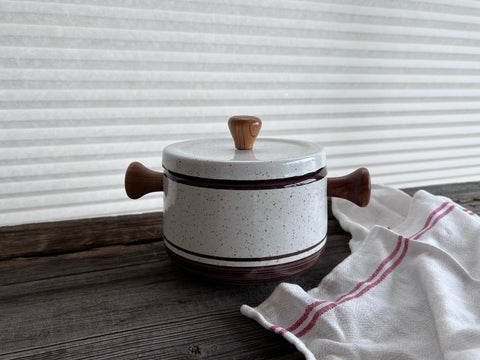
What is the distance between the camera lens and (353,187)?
1.76 feet

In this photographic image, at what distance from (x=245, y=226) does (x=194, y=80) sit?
78cm

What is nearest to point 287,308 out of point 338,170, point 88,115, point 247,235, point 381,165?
point 247,235

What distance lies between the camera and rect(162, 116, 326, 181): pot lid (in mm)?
444

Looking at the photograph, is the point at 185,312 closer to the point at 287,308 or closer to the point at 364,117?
the point at 287,308

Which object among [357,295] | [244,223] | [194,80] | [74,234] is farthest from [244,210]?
[194,80]

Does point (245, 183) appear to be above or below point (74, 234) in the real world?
above

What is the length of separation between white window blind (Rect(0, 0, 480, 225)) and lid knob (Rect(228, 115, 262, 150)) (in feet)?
2.19

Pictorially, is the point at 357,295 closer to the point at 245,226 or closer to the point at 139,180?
the point at 245,226

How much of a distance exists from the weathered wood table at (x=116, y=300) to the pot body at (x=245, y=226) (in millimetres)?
38

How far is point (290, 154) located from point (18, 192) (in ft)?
2.86

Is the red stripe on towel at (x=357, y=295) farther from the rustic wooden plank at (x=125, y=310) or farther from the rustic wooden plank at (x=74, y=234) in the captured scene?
the rustic wooden plank at (x=74, y=234)

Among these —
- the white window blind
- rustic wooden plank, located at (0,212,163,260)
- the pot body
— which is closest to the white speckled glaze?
the pot body

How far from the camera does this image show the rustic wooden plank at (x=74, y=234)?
59cm

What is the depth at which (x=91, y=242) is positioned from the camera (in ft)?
2.02
